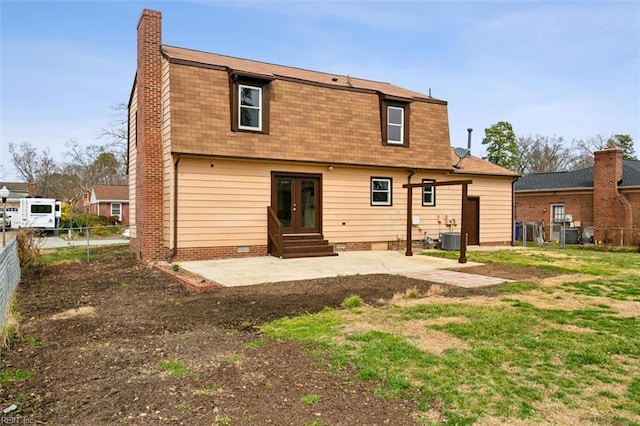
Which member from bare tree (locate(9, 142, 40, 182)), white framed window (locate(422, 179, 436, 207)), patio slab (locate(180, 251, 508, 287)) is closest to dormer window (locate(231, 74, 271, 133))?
patio slab (locate(180, 251, 508, 287))

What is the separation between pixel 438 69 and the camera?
19.8 metres

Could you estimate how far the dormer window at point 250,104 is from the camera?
1282cm

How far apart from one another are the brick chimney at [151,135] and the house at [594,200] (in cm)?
2120

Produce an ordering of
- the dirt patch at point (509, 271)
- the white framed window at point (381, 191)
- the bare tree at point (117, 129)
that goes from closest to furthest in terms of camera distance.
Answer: the dirt patch at point (509, 271)
the white framed window at point (381, 191)
the bare tree at point (117, 129)

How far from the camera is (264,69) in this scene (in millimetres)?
14945

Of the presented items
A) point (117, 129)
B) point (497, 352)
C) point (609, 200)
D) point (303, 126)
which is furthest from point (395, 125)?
point (117, 129)

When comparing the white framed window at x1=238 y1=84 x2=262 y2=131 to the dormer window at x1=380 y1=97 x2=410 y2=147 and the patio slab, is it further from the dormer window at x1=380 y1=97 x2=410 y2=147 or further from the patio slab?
the dormer window at x1=380 y1=97 x2=410 y2=147

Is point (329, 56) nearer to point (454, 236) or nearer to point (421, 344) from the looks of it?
point (454, 236)

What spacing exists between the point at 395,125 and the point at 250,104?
5.59 m

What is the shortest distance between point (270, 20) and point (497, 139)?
3033 cm

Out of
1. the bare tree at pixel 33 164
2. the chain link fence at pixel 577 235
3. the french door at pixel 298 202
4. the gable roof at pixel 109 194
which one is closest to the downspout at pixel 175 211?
the french door at pixel 298 202

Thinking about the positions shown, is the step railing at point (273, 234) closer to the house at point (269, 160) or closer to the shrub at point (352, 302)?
the house at point (269, 160)

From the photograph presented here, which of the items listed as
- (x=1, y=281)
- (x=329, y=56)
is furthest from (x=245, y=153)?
(x=329, y=56)

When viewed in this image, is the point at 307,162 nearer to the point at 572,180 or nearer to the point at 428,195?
the point at 428,195
